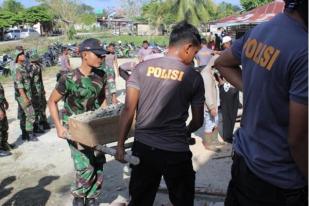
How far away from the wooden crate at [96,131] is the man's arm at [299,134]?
2.00 m

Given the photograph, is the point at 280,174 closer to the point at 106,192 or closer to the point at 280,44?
the point at 280,44

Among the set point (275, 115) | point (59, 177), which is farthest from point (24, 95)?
point (275, 115)

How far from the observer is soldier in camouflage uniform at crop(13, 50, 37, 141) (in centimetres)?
793

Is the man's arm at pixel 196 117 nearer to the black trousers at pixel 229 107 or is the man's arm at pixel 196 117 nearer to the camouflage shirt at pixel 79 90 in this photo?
the camouflage shirt at pixel 79 90

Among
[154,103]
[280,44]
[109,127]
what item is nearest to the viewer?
[280,44]

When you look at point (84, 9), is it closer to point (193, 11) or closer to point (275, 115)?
point (193, 11)

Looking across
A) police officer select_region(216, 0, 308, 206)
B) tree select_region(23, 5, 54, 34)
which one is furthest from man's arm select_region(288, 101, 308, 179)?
tree select_region(23, 5, 54, 34)

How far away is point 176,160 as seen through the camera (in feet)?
10.2

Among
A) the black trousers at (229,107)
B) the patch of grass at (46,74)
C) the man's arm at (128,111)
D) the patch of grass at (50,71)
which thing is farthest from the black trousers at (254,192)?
the patch of grass at (50,71)

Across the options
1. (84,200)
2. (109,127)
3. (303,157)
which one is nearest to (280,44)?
(303,157)

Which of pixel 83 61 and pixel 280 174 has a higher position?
pixel 83 61

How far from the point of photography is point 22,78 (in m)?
8.08

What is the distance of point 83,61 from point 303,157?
272cm

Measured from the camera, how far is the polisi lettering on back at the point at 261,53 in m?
1.78
